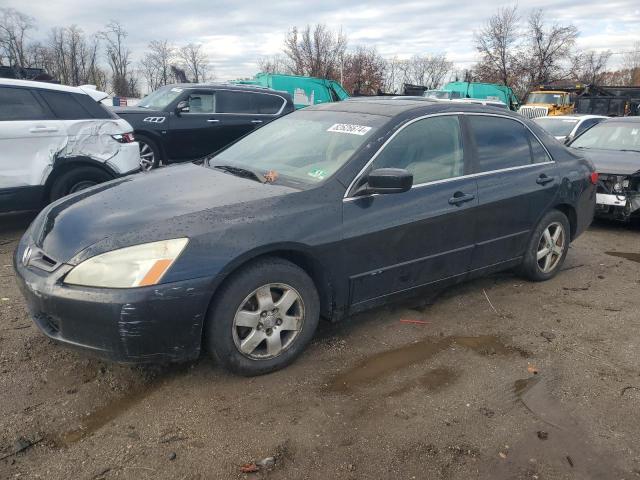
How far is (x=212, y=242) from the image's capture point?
2.84 m

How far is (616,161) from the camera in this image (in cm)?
722

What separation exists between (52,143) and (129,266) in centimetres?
418

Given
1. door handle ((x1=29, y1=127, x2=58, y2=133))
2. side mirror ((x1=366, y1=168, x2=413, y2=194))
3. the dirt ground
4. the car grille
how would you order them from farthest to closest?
the car grille → door handle ((x1=29, y1=127, x2=58, y2=133)) → side mirror ((x1=366, y1=168, x2=413, y2=194)) → the dirt ground

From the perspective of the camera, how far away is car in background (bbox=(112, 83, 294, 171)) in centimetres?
931

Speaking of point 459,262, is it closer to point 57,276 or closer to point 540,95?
point 57,276

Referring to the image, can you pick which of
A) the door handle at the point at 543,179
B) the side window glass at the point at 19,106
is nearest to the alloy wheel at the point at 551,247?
the door handle at the point at 543,179

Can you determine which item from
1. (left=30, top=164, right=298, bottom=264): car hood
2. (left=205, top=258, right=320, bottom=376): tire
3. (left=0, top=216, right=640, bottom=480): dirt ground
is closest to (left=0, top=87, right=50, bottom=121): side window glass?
(left=0, top=216, right=640, bottom=480): dirt ground

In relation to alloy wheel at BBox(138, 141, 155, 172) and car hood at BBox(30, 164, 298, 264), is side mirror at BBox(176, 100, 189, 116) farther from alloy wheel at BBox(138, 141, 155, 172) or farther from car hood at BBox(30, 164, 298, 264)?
car hood at BBox(30, 164, 298, 264)

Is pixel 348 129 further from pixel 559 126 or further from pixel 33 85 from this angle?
pixel 559 126

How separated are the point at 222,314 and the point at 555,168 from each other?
343cm

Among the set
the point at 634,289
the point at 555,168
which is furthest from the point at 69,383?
the point at 634,289

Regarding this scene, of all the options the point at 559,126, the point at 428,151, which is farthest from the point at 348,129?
the point at 559,126

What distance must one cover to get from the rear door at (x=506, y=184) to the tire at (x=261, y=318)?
1.66 metres

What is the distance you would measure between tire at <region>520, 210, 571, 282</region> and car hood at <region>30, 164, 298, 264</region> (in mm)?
2528
